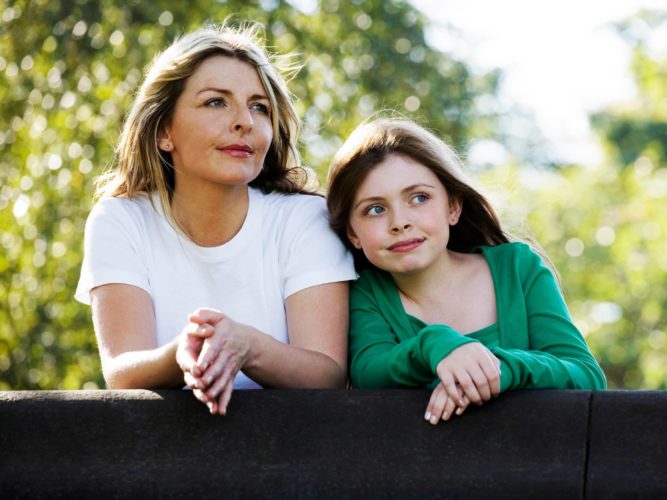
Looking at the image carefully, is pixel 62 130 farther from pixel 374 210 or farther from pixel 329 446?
pixel 329 446

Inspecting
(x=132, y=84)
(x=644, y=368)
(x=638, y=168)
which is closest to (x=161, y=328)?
(x=132, y=84)

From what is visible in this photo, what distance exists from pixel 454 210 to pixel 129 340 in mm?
977

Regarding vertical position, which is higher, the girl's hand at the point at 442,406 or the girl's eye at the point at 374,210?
the girl's eye at the point at 374,210

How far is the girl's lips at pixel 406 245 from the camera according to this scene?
283 centimetres

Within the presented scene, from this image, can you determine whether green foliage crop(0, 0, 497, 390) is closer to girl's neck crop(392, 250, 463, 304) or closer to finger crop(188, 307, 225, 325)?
girl's neck crop(392, 250, 463, 304)

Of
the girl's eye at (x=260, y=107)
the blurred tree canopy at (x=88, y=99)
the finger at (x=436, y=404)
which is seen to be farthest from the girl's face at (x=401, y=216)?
the blurred tree canopy at (x=88, y=99)

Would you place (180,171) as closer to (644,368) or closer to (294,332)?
(294,332)

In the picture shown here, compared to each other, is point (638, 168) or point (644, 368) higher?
point (638, 168)

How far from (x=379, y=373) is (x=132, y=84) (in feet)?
15.8

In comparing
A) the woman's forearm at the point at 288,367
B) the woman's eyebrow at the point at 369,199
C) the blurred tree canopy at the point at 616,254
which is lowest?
the blurred tree canopy at the point at 616,254

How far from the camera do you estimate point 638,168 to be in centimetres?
1900

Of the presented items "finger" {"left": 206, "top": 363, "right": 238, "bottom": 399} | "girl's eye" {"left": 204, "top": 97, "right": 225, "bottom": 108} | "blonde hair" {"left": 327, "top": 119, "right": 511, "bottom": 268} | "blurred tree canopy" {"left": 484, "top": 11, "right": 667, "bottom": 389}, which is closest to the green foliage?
"blonde hair" {"left": 327, "top": 119, "right": 511, "bottom": 268}

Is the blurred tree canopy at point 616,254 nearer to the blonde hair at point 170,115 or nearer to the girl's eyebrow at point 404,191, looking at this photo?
the blonde hair at point 170,115

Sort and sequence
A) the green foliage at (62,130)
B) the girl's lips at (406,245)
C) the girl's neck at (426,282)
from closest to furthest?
the girl's lips at (406,245), the girl's neck at (426,282), the green foliage at (62,130)
